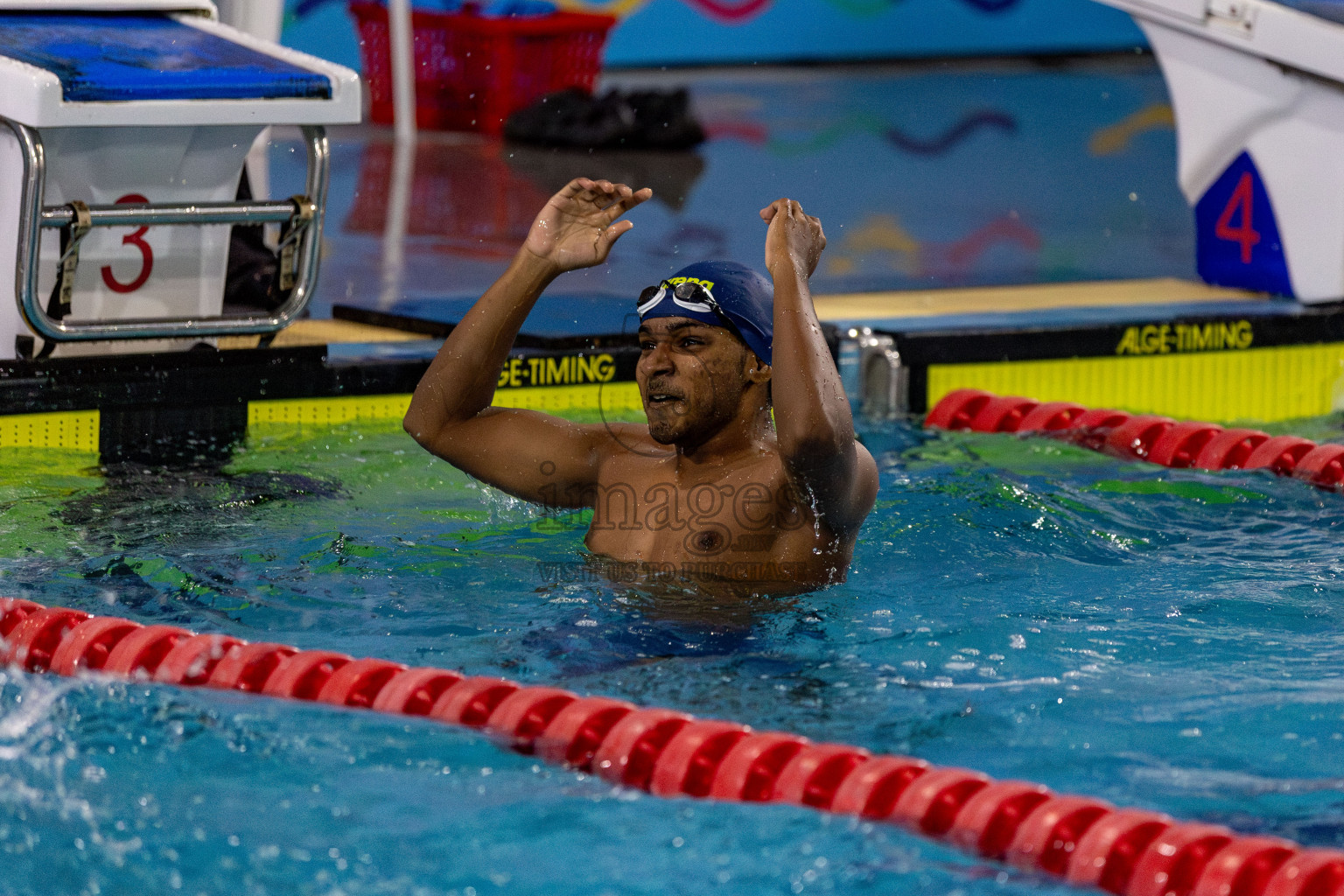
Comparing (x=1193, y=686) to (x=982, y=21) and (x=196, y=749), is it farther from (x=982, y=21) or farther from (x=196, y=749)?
(x=982, y=21)

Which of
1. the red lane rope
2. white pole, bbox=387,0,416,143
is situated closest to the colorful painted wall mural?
white pole, bbox=387,0,416,143

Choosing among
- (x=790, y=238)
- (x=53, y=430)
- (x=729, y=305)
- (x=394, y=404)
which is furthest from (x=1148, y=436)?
(x=53, y=430)

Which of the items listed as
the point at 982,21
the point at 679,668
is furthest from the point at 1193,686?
the point at 982,21

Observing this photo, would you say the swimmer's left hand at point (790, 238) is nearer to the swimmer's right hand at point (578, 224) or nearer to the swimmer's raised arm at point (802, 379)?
the swimmer's raised arm at point (802, 379)

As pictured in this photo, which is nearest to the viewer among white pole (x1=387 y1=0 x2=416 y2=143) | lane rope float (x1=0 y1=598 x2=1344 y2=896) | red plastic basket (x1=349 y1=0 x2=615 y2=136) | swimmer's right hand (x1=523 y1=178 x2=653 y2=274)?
lane rope float (x1=0 y1=598 x2=1344 y2=896)

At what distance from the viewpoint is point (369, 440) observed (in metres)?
4.97

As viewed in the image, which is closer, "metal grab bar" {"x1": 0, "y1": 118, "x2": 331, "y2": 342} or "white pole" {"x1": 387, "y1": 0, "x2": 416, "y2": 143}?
"metal grab bar" {"x1": 0, "y1": 118, "x2": 331, "y2": 342}

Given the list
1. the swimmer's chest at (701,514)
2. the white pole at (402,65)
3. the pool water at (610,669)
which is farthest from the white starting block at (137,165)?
the white pole at (402,65)

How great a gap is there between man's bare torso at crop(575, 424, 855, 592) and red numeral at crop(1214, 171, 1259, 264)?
3693mm

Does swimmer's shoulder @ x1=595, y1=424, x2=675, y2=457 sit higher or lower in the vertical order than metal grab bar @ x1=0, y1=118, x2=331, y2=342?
lower

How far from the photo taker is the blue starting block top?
4406 millimetres

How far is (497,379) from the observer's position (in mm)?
3375

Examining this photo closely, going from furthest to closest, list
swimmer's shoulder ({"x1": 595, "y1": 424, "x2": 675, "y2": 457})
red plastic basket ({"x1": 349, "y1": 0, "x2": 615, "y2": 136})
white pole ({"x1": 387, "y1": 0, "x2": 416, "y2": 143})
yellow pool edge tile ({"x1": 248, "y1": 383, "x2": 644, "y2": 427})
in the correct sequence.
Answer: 1. red plastic basket ({"x1": 349, "y1": 0, "x2": 615, "y2": 136})
2. white pole ({"x1": 387, "y1": 0, "x2": 416, "y2": 143})
3. yellow pool edge tile ({"x1": 248, "y1": 383, "x2": 644, "y2": 427})
4. swimmer's shoulder ({"x1": 595, "y1": 424, "x2": 675, "y2": 457})

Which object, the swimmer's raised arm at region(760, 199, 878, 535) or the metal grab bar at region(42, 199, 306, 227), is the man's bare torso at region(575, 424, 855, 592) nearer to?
the swimmer's raised arm at region(760, 199, 878, 535)
